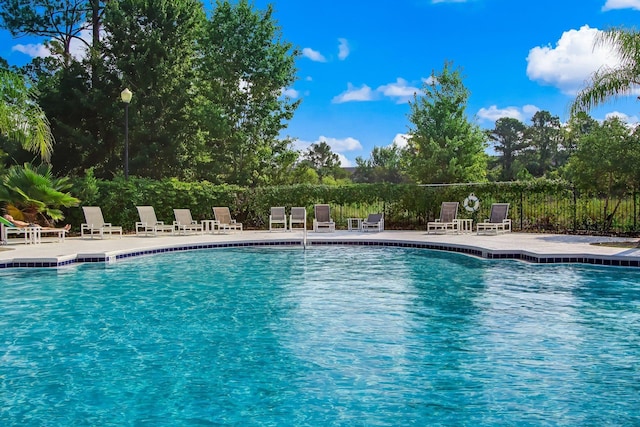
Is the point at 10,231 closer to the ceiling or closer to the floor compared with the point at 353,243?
closer to the ceiling

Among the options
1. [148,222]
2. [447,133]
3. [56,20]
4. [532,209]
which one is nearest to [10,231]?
[148,222]

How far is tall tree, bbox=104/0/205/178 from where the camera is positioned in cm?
2708

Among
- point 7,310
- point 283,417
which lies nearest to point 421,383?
point 283,417

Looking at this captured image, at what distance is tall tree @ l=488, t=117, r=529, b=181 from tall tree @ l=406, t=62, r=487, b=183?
1492 inches

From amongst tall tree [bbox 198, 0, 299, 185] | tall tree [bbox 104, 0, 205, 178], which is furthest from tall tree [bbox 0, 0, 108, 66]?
tall tree [bbox 198, 0, 299, 185]

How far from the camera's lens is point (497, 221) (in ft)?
59.1

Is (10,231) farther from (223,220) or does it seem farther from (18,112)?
(223,220)

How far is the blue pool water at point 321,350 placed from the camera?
4273 mm

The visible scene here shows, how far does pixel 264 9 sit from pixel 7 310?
24189 mm

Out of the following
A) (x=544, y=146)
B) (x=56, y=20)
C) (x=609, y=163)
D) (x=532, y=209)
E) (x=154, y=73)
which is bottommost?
(x=532, y=209)

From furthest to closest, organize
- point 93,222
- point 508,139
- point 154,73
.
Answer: point 508,139, point 154,73, point 93,222

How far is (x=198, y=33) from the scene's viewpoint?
1147 inches

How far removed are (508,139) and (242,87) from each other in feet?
159

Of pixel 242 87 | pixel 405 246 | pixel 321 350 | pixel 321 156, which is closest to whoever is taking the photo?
pixel 321 350
